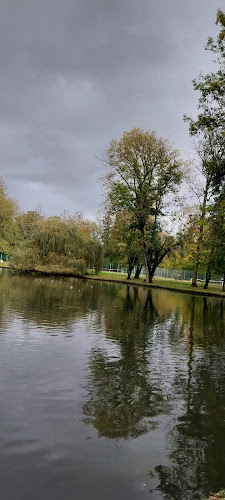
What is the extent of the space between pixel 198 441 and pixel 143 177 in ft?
131

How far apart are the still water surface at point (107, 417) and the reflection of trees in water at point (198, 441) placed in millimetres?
13

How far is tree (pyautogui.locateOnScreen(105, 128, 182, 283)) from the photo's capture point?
41.1 m

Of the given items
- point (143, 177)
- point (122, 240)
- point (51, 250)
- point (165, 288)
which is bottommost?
point (165, 288)

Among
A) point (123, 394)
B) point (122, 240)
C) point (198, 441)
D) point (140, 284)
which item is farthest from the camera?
point (122, 240)

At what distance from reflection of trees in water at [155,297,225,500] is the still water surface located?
0.04 ft

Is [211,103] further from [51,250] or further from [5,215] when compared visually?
[5,215]

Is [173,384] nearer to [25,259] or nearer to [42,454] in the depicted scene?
[42,454]

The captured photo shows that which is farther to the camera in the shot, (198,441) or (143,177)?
(143,177)

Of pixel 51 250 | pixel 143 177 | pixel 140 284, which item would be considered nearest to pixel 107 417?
pixel 51 250

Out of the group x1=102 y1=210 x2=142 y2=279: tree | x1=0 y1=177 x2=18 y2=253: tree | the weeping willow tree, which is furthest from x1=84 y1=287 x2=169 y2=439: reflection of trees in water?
x1=0 y1=177 x2=18 y2=253: tree

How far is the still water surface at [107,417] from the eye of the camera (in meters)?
3.70

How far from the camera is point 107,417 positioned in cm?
512

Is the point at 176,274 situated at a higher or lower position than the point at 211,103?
lower

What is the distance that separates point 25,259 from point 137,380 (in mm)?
33954
